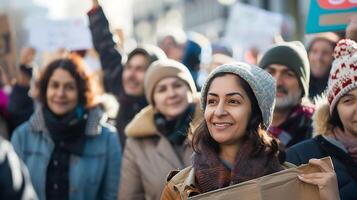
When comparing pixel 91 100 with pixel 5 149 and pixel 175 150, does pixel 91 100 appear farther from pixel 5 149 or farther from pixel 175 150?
pixel 5 149

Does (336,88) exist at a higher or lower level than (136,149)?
higher

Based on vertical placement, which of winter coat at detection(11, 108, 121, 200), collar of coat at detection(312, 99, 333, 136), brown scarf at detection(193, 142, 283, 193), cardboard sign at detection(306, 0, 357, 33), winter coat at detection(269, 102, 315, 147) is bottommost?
winter coat at detection(11, 108, 121, 200)

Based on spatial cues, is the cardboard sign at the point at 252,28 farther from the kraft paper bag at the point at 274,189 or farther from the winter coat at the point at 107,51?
the kraft paper bag at the point at 274,189

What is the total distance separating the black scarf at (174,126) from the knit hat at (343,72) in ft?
4.69

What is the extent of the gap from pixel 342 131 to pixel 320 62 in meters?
2.46

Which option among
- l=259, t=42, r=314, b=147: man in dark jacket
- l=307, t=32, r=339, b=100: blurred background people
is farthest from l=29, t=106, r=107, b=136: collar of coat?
l=307, t=32, r=339, b=100: blurred background people

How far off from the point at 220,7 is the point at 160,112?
49216mm

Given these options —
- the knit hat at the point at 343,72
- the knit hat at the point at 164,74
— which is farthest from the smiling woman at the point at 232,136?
the knit hat at the point at 164,74

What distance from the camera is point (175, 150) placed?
A: 561 centimetres

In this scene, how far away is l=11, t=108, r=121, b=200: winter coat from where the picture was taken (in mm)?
5914

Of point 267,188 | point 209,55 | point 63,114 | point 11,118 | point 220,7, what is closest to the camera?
point 267,188

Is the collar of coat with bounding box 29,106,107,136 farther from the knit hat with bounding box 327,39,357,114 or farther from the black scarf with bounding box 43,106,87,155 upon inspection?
the knit hat with bounding box 327,39,357,114

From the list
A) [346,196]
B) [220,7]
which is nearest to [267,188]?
[346,196]

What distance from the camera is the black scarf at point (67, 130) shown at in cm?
603
